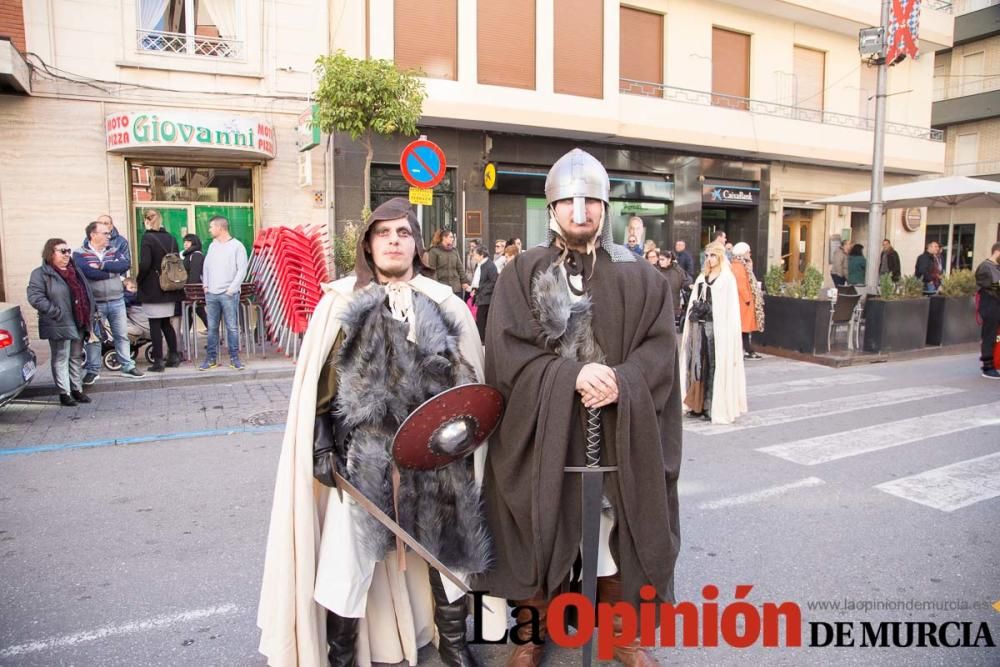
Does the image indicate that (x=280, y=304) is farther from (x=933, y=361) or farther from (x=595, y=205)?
(x=933, y=361)

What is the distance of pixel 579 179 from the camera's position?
105 inches

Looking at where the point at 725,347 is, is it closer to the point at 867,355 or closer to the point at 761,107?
the point at 867,355

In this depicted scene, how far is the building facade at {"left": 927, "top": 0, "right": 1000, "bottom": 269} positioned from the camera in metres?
29.9

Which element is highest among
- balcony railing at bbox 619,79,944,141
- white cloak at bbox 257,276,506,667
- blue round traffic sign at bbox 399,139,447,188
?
balcony railing at bbox 619,79,944,141

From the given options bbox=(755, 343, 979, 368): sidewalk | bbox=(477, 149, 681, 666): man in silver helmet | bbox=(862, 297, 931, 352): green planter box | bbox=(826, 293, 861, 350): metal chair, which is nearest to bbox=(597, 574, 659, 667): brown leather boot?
bbox=(477, 149, 681, 666): man in silver helmet

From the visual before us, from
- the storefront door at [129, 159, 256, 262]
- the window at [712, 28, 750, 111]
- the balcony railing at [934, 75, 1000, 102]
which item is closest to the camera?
the storefront door at [129, 159, 256, 262]

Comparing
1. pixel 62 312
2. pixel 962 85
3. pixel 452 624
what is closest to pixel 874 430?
pixel 452 624

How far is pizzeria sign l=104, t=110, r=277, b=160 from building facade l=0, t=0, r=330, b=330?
2cm

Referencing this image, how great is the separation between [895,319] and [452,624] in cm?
1181

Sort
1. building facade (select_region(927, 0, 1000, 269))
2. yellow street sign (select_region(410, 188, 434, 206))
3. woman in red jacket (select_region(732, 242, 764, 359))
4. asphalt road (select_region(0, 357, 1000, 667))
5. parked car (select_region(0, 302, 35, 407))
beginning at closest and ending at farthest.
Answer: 1. asphalt road (select_region(0, 357, 1000, 667))
2. parked car (select_region(0, 302, 35, 407))
3. yellow street sign (select_region(410, 188, 434, 206))
4. woman in red jacket (select_region(732, 242, 764, 359))
5. building facade (select_region(927, 0, 1000, 269))

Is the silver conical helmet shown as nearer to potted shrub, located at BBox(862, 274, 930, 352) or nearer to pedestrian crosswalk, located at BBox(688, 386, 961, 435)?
pedestrian crosswalk, located at BBox(688, 386, 961, 435)

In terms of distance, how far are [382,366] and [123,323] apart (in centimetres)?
797

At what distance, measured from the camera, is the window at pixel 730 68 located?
754 inches

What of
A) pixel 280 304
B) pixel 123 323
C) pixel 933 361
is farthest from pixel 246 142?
pixel 933 361
